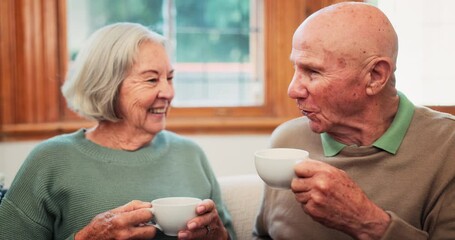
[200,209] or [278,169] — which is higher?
[278,169]

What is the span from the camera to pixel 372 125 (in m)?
1.40

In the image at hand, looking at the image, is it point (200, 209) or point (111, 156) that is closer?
point (200, 209)

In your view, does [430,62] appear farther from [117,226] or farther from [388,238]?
[117,226]

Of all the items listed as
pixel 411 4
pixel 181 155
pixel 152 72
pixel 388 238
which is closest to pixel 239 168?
pixel 181 155

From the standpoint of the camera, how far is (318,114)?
4.54 ft

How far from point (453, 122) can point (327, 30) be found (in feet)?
1.45

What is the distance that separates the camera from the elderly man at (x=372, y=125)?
1280 mm

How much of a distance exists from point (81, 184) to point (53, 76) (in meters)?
1.08

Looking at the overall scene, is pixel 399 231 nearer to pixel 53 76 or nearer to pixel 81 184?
pixel 81 184

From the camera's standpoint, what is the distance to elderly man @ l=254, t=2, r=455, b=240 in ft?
4.20

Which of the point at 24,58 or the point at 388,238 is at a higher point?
the point at 24,58

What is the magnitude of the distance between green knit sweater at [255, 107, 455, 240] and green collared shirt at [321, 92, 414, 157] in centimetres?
1

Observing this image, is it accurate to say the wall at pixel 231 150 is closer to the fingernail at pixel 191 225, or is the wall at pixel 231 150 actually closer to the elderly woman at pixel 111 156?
the elderly woman at pixel 111 156

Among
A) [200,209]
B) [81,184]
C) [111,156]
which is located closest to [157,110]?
[111,156]
